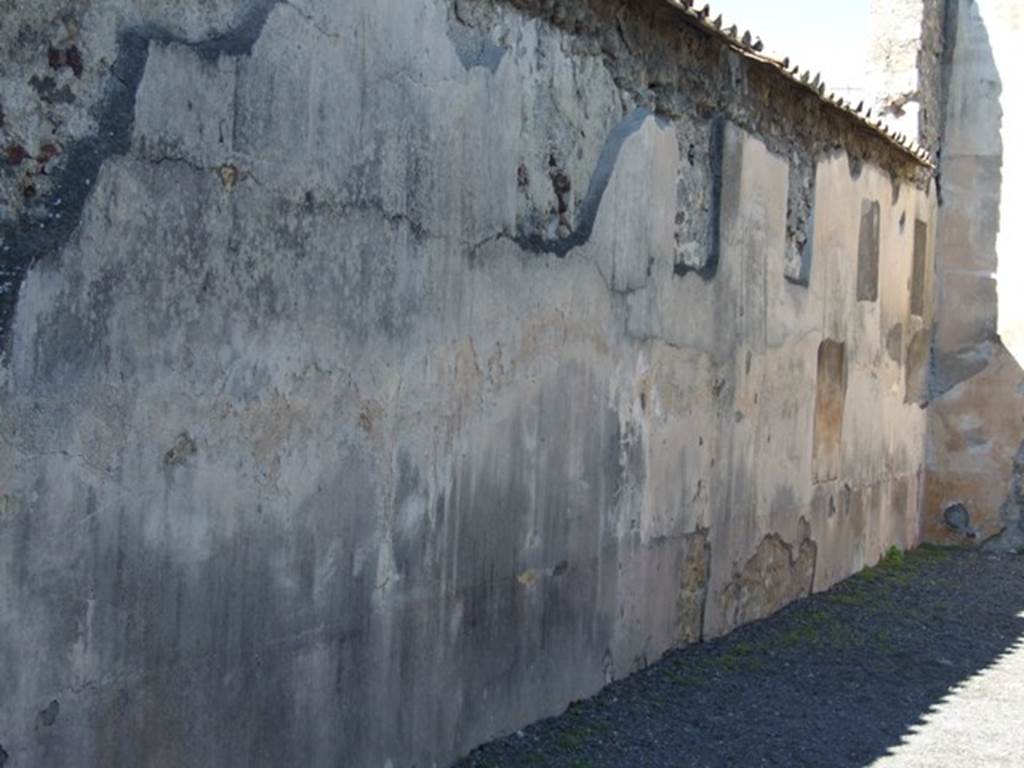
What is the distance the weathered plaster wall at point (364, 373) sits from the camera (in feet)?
9.49

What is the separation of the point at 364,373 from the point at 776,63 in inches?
137

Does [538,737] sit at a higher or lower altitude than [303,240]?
lower

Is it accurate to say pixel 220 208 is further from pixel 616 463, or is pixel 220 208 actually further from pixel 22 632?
pixel 616 463

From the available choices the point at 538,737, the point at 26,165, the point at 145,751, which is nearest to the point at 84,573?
the point at 145,751

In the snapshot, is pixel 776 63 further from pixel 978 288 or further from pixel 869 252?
pixel 978 288

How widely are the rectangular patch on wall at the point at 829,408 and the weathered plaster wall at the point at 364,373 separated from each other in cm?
154

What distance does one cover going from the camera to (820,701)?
5.60 metres

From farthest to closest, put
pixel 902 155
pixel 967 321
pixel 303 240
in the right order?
pixel 967 321 < pixel 902 155 < pixel 303 240

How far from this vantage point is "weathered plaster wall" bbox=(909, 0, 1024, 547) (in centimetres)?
1091

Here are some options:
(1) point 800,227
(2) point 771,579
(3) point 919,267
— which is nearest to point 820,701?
(2) point 771,579

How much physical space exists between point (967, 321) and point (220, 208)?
867 cm

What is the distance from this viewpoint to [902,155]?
32.3ft

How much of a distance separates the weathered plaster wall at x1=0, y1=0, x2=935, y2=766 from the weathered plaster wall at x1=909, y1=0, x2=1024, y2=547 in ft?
14.9

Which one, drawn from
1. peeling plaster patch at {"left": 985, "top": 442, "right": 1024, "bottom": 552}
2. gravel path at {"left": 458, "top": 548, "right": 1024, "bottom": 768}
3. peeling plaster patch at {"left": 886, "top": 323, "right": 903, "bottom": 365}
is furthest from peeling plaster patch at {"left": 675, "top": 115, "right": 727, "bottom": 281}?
A: peeling plaster patch at {"left": 985, "top": 442, "right": 1024, "bottom": 552}
